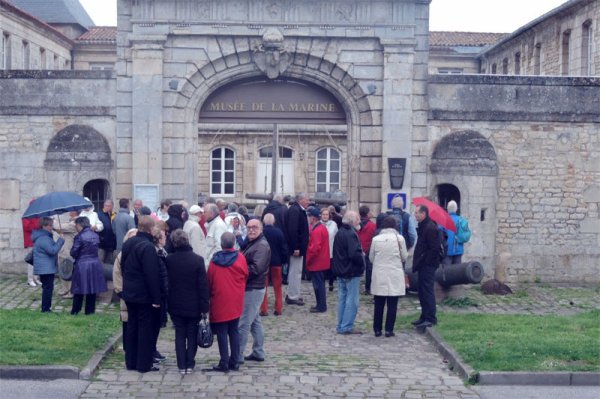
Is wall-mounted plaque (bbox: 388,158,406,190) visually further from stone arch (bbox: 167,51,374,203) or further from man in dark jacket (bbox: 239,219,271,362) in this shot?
man in dark jacket (bbox: 239,219,271,362)

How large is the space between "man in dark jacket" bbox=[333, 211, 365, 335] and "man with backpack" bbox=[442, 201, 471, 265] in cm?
371

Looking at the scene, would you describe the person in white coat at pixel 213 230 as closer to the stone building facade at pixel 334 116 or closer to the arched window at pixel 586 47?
the stone building facade at pixel 334 116

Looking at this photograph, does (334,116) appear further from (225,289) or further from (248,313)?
(225,289)

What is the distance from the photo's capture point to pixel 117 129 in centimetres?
1805

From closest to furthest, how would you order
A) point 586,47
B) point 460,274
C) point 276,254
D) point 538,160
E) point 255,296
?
point 255,296 < point 276,254 < point 460,274 < point 538,160 < point 586,47

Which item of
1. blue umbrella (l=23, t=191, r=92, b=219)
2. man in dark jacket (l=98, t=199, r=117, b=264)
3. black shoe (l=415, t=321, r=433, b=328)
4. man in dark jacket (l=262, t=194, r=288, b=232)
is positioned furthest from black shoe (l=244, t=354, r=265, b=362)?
man in dark jacket (l=98, t=199, r=117, b=264)

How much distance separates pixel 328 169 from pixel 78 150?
21.4 m

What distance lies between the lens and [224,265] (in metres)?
9.79

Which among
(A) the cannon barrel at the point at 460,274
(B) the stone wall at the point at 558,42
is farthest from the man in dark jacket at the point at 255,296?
(B) the stone wall at the point at 558,42

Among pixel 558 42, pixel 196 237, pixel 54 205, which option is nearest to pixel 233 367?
pixel 196 237

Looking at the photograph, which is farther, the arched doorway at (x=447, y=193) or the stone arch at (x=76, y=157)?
the arched doorway at (x=447, y=193)

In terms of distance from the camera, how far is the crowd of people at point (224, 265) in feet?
31.8

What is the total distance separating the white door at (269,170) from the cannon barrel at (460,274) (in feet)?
77.4

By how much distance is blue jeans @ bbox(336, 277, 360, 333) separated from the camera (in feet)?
40.3
